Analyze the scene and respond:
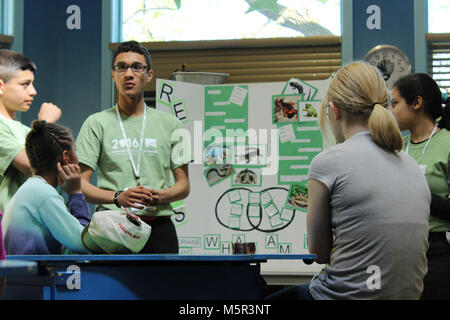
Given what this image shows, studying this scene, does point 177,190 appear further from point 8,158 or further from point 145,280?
point 145,280

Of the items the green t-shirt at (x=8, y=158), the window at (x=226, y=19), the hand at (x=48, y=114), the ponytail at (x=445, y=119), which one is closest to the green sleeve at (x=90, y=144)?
the hand at (x=48, y=114)

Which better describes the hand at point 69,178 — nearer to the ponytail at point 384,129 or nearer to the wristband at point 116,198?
the wristband at point 116,198

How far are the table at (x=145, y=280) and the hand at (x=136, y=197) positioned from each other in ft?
2.35

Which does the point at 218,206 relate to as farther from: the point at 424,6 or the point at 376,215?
the point at 376,215

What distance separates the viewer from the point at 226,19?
5.38 meters

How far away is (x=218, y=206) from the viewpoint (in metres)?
4.52

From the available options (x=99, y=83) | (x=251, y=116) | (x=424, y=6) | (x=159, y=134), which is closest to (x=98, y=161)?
(x=159, y=134)

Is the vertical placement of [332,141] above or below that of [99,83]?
below

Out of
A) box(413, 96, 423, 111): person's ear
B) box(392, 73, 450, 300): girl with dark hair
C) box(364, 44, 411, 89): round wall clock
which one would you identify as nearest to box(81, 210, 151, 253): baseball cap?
box(392, 73, 450, 300): girl with dark hair

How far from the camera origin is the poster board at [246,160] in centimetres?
445

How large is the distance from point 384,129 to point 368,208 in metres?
0.24

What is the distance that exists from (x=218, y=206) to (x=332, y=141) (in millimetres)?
995
